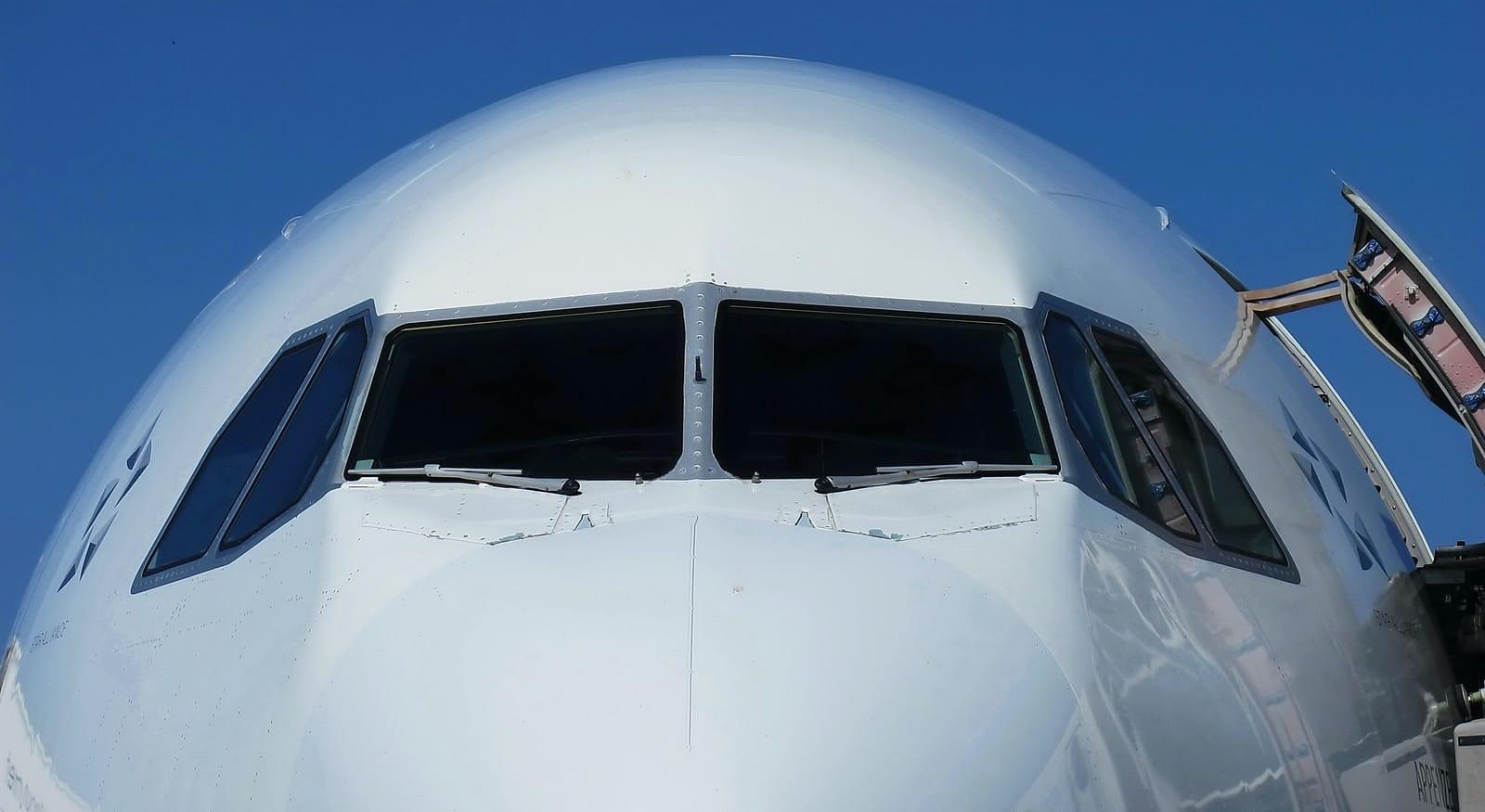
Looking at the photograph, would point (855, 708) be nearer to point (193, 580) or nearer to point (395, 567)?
point (395, 567)

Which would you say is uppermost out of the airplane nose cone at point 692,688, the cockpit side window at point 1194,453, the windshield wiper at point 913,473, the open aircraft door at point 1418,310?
the open aircraft door at point 1418,310

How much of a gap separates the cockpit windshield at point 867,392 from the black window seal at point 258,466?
136cm

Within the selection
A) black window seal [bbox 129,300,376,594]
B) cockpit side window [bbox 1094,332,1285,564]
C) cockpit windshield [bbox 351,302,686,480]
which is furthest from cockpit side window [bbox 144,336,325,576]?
cockpit side window [bbox 1094,332,1285,564]

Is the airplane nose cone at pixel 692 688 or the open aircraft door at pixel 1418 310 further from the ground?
the open aircraft door at pixel 1418 310

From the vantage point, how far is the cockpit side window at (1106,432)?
596cm

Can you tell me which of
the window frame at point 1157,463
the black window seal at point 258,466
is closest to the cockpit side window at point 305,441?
the black window seal at point 258,466

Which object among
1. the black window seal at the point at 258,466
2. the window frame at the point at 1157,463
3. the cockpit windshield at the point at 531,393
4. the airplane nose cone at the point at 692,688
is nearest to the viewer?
the airplane nose cone at the point at 692,688

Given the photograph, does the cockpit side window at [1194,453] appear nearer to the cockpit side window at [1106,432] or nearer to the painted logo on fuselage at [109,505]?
the cockpit side window at [1106,432]

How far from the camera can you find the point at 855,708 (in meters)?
4.52

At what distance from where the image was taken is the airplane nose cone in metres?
4.37

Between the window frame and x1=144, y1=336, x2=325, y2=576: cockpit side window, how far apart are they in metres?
2.79

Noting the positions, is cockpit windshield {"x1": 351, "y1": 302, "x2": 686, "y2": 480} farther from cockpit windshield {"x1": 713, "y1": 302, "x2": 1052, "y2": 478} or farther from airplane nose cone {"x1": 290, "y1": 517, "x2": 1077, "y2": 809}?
airplane nose cone {"x1": 290, "y1": 517, "x2": 1077, "y2": 809}

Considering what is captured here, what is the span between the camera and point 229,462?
21.6 feet

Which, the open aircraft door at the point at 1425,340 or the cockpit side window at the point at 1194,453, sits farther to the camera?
the open aircraft door at the point at 1425,340
